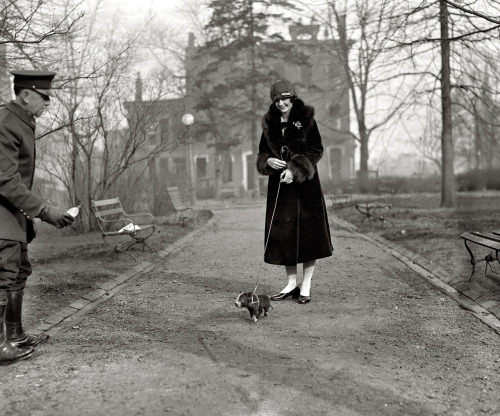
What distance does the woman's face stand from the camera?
605 centimetres

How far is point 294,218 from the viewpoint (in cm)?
634

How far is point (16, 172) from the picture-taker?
4.53 meters

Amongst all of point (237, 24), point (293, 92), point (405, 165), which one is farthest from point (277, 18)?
point (405, 165)

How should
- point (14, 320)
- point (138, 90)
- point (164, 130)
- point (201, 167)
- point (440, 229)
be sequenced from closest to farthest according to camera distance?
1. point (14, 320)
2. point (440, 229)
3. point (138, 90)
4. point (164, 130)
5. point (201, 167)

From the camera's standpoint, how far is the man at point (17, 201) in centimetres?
445

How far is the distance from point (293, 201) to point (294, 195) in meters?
0.06

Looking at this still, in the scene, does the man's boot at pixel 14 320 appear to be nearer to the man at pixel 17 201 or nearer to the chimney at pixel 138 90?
the man at pixel 17 201

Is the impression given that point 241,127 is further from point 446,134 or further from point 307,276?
point 307,276

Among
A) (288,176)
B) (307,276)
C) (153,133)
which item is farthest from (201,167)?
(288,176)

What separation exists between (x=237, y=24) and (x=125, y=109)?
18892 millimetres

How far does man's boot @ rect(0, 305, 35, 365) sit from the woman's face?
10.3 feet

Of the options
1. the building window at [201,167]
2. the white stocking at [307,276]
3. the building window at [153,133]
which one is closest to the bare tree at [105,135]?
the building window at [153,133]

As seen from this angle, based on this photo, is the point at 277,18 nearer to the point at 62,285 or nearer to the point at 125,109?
the point at 125,109

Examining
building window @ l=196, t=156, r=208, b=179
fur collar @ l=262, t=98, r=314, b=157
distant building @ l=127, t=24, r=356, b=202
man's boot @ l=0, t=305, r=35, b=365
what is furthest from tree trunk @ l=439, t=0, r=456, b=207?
building window @ l=196, t=156, r=208, b=179
